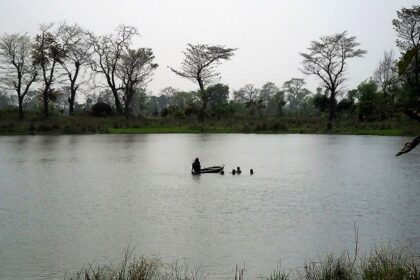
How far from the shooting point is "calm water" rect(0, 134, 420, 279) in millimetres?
10461

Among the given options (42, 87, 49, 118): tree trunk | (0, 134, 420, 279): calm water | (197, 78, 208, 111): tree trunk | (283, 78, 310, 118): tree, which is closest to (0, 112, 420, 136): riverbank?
(42, 87, 49, 118): tree trunk

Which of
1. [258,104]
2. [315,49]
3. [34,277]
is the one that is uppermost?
[315,49]

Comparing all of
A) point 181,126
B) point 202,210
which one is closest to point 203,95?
point 181,126

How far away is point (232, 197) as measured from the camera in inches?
690

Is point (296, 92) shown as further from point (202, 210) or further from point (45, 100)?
point (202, 210)

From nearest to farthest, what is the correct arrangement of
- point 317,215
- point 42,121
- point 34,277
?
point 34,277 < point 317,215 < point 42,121

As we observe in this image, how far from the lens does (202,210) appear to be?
15195 millimetres

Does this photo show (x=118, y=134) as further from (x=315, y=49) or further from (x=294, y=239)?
(x=294, y=239)

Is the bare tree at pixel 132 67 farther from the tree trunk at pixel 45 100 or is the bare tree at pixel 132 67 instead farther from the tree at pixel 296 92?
the tree at pixel 296 92

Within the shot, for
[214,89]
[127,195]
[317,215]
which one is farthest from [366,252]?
[214,89]

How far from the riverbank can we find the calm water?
22058 mm

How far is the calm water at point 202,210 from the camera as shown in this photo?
10.5 m

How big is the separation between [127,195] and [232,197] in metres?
3.78

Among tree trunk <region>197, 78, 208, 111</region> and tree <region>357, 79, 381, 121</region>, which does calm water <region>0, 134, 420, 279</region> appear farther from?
tree trunk <region>197, 78, 208, 111</region>
